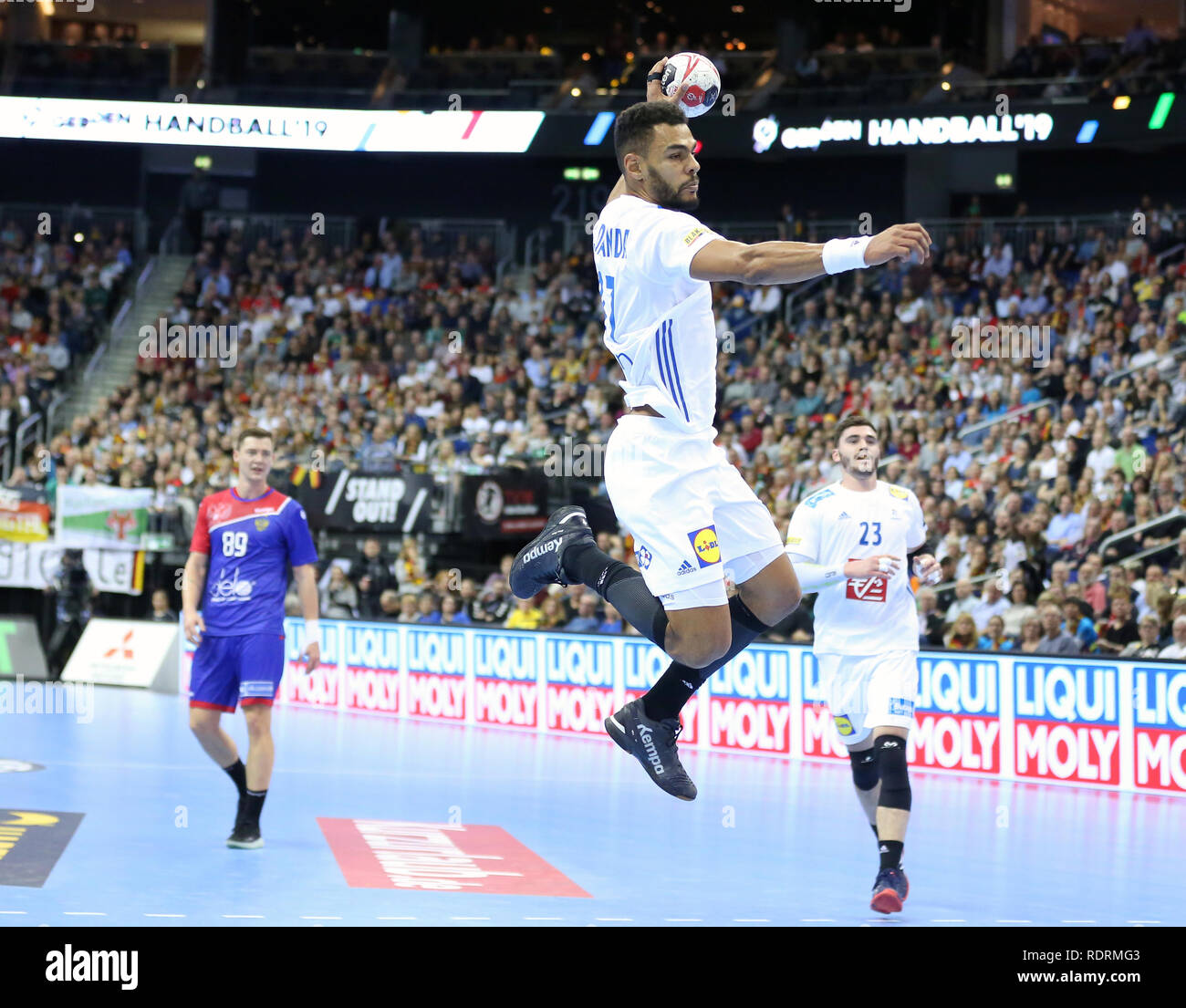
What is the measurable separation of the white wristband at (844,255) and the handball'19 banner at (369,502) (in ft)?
50.3

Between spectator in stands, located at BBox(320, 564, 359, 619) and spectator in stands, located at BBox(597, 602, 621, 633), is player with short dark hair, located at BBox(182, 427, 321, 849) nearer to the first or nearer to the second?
spectator in stands, located at BBox(597, 602, 621, 633)

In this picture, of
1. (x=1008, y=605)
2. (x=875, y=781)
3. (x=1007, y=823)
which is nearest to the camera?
(x=875, y=781)

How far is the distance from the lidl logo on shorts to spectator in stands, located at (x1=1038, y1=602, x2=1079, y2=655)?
29.0 feet

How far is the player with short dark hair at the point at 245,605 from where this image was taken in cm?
919

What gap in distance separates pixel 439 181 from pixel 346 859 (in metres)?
23.5

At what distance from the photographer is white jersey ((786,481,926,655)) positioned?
8.09 m

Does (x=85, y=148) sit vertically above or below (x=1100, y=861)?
above

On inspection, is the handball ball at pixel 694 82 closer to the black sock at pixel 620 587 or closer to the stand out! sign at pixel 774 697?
the black sock at pixel 620 587

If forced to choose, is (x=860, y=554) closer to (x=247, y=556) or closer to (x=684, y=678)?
(x=684, y=678)

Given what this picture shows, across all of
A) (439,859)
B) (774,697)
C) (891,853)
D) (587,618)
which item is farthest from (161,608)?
(891,853)

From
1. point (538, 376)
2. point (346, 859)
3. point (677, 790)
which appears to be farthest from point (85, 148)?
point (677, 790)

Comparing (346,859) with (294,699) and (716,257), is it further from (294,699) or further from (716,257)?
(294,699)

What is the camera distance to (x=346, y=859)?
8688 millimetres

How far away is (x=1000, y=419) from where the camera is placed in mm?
18344
